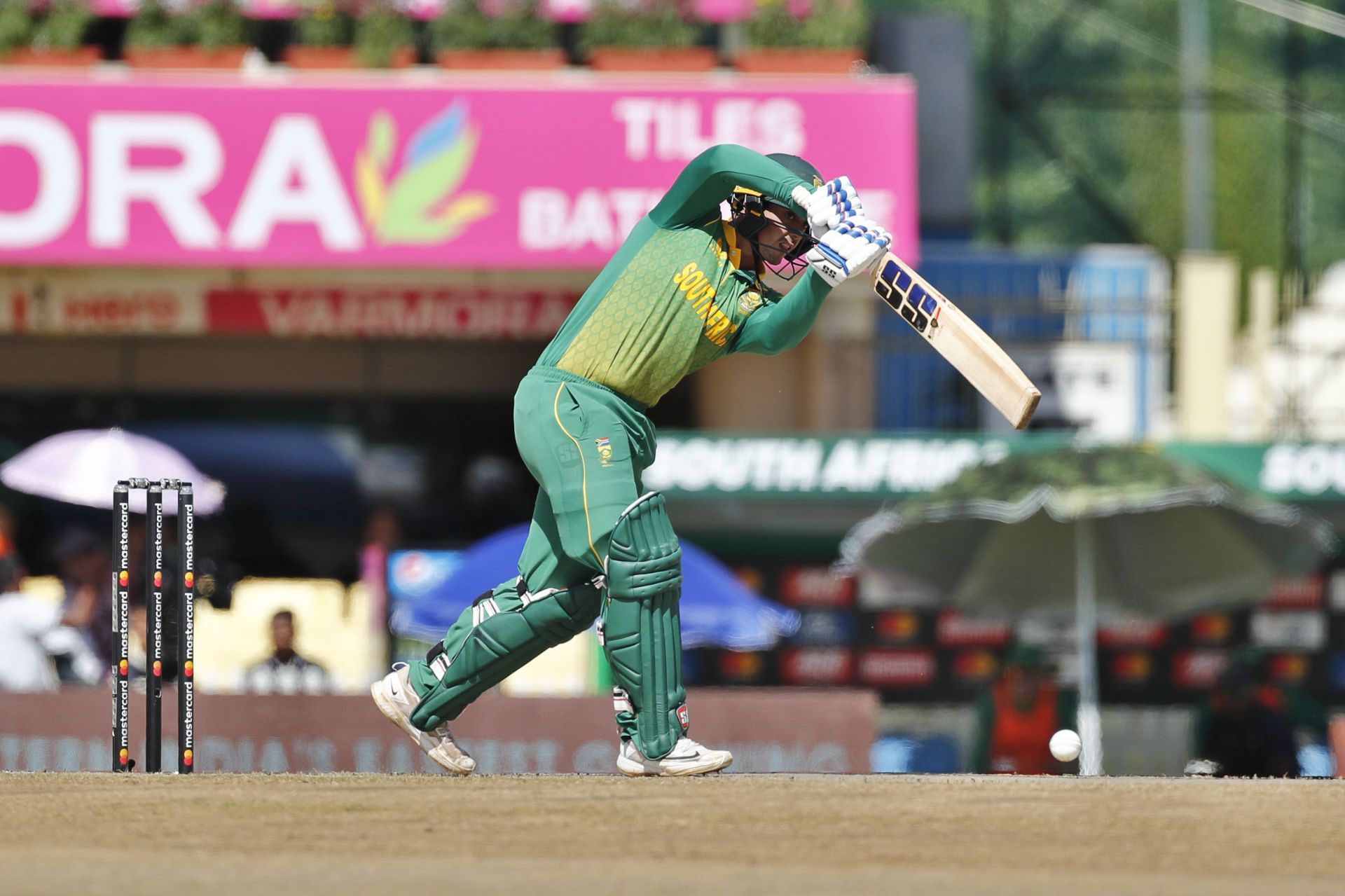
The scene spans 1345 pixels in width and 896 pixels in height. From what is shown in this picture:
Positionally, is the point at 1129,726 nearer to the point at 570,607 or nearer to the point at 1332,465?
the point at 1332,465

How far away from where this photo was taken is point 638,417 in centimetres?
621

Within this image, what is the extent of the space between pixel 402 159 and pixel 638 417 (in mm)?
9337

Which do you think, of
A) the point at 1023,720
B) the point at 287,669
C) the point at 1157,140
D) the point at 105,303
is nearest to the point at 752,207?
the point at 1023,720

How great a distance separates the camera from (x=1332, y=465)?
1566cm

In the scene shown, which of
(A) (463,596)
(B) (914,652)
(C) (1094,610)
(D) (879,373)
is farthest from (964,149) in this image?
(A) (463,596)

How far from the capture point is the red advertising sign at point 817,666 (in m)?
17.1

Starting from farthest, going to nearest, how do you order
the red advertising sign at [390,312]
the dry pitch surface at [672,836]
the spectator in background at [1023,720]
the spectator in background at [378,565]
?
the red advertising sign at [390,312] → the spectator in background at [378,565] → the spectator in background at [1023,720] → the dry pitch surface at [672,836]

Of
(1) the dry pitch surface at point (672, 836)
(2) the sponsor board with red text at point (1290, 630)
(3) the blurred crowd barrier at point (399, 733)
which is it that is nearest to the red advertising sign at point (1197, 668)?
(2) the sponsor board with red text at point (1290, 630)

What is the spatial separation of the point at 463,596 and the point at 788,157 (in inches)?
263

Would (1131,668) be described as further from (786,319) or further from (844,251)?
(844,251)

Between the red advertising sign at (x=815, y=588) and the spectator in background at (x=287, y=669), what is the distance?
575 centimetres

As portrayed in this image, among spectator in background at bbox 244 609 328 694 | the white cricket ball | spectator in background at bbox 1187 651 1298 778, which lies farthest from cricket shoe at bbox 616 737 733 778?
spectator in background at bbox 1187 651 1298 778

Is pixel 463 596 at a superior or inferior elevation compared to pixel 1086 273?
inferior

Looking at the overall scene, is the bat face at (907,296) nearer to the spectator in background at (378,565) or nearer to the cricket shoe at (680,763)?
the cricket shoe at (680,763)
